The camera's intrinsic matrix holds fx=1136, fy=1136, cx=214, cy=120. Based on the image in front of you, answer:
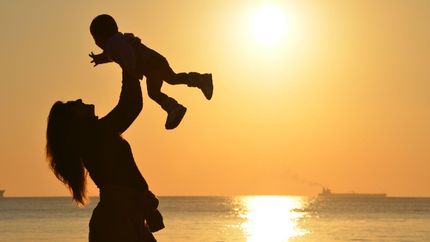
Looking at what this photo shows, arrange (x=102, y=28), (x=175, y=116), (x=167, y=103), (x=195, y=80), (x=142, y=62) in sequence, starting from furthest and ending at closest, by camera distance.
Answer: (x=195, y=80) → (x=167, y=103) → (x=175, y=116) → (x=142, y=62) → (x=102, y=28)

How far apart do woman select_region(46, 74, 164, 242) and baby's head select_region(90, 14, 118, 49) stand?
30 centimetres

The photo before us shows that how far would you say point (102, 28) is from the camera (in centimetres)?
564

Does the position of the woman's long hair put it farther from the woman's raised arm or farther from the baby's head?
the baby's head

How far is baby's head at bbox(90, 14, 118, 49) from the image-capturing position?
5.56 m

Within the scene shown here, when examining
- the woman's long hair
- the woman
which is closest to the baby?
the woman

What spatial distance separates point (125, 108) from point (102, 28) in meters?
0.46

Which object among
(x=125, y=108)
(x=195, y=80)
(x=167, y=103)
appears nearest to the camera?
(x=125, y=108)

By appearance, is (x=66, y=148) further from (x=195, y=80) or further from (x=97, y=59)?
(x=195, y=80)

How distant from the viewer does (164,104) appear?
6.32 metres

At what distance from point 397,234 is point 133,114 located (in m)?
64.1

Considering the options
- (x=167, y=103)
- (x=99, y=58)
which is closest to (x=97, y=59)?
(x=99, y=58)

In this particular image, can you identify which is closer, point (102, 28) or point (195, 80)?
point (102, 28)

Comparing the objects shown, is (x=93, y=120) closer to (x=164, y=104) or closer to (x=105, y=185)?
(x=105, y=185)

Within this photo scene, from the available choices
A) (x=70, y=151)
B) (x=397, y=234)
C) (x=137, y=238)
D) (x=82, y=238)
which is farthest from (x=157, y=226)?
(x=397, y=234)
